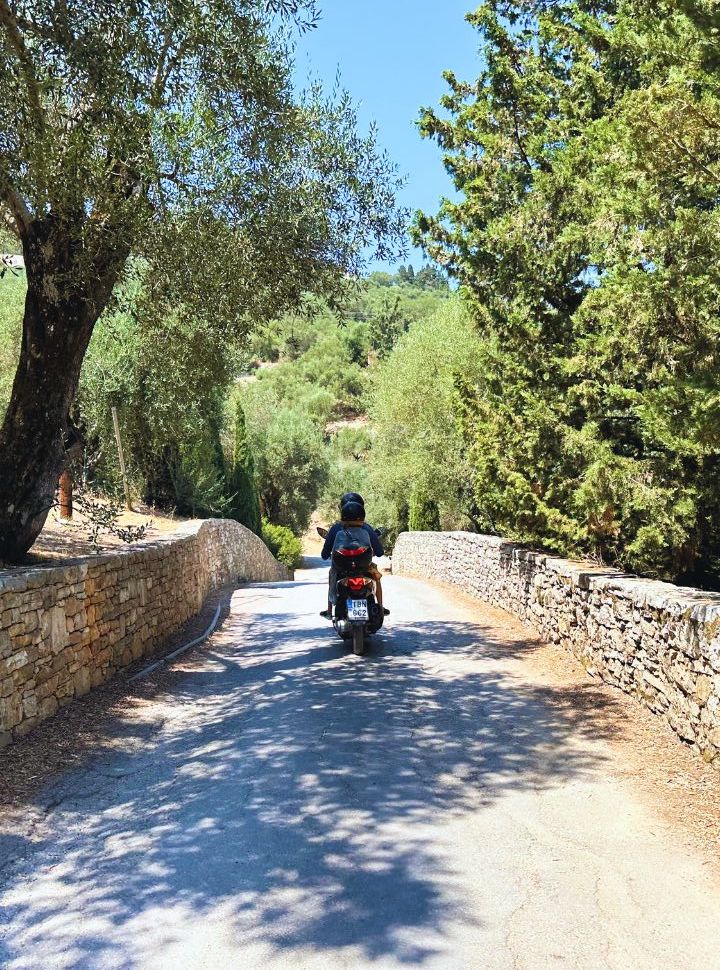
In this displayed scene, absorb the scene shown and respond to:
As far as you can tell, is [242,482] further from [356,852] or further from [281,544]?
[356,852]

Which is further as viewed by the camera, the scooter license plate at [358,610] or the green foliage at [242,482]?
the green foliage at [242,482]

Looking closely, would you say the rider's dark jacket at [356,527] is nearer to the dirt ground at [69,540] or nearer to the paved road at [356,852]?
the dirt ground at [69,540]

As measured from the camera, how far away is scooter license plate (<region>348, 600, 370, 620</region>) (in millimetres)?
→ 9625

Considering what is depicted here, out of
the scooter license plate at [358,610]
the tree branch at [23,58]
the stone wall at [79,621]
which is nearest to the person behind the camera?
→ the stone wall at [79,621]

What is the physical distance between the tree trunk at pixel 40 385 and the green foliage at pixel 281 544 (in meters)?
28.9

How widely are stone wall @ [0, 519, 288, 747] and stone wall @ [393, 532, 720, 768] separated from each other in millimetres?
4691

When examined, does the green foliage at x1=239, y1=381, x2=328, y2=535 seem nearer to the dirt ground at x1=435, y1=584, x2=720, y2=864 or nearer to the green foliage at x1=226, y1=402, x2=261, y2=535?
the green foliage at x1=226, y1=402, x2=261, y2=535

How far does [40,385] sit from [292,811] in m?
5.33

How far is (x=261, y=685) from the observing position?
8539mm

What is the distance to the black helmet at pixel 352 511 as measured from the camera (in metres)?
10.4

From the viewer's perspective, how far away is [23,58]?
7.42m

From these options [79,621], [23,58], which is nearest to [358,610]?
[79,621]

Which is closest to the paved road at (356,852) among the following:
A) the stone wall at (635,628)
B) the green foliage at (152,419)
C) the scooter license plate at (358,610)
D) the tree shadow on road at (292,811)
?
the tree shadow on road at (292,811)

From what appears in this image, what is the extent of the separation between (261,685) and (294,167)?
5932mm
